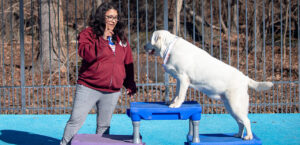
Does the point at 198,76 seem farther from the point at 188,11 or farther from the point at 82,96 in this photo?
the point at 188,11

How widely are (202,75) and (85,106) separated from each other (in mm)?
1221

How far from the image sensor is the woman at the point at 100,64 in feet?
12.1

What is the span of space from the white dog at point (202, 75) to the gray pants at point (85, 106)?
74cm

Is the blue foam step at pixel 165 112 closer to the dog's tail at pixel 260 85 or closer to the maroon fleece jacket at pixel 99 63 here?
the maroon fleece jacket at pixel 99 63

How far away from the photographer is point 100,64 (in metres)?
3.71

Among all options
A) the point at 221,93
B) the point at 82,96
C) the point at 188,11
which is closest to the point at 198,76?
the point at 221,93

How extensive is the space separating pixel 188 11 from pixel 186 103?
975cm

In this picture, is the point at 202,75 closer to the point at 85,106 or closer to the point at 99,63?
the point at 99,63

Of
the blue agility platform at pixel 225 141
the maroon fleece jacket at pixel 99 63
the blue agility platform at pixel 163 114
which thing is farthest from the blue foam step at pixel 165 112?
the maroon fleece jacket at pixel 99 63

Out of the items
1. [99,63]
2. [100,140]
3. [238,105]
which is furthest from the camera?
[99,63]

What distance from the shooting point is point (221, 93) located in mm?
3574

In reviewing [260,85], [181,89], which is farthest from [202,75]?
[260,85]

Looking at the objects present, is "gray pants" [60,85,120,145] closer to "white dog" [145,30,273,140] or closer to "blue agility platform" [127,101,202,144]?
A: "blue agility platform" [127,101,202,144]

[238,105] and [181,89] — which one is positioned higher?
[181,89]
